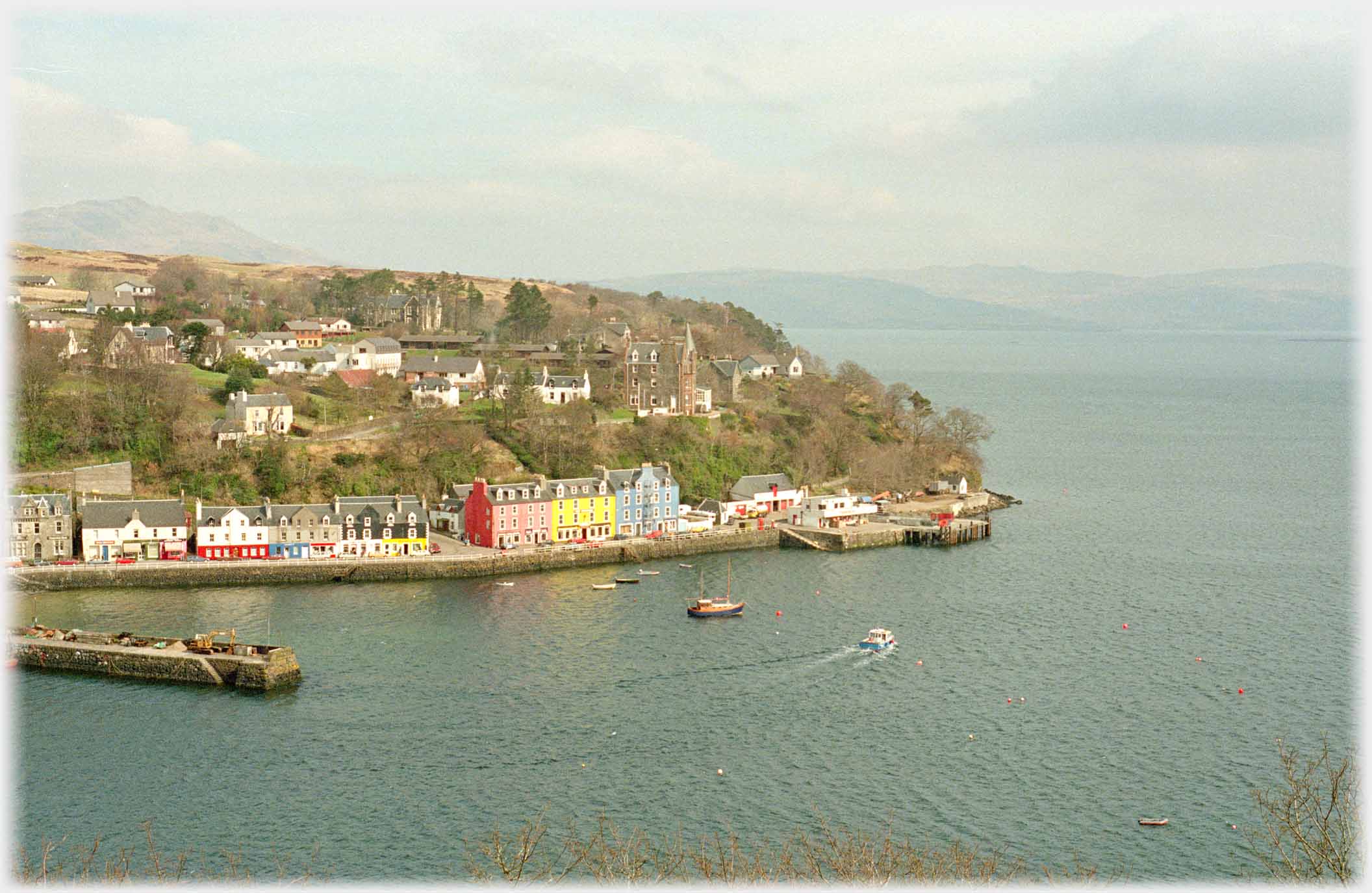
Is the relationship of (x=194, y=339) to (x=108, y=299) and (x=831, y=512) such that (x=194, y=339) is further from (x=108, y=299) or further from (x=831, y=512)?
(x=831, y=512)

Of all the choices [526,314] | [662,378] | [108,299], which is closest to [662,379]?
[662,378]

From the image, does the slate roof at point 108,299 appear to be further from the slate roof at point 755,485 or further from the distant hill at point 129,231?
the slate roof at point 755,485

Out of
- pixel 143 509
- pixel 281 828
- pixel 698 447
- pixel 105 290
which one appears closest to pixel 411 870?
pixel 281 828

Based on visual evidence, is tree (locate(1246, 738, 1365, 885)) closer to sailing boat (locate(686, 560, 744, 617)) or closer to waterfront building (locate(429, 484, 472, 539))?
sailing boat (locate(686, 560, 744, 617))

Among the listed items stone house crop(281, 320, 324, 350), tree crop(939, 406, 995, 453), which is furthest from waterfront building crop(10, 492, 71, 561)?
tree crop(939, 406, 995, 453)

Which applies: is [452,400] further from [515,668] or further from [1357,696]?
[1357,696]

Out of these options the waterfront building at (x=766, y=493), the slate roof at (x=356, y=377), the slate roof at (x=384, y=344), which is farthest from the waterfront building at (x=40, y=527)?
the waterfront building at (x=766, y=493)
